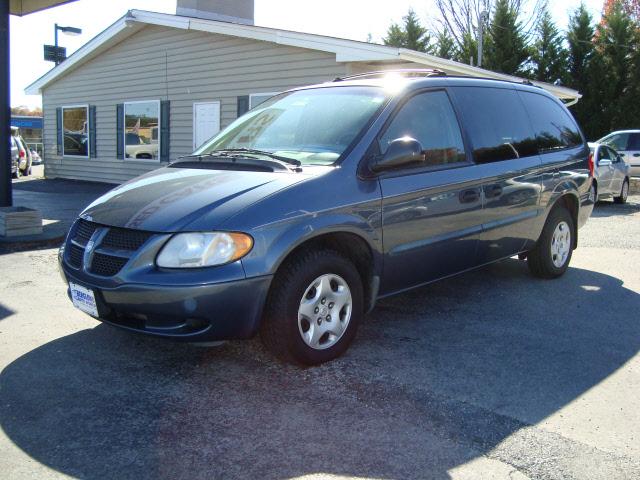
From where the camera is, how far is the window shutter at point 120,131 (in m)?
16.6

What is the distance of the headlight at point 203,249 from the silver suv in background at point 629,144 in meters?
18.1

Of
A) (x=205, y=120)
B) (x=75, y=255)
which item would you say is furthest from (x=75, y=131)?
(x=75, y=255)

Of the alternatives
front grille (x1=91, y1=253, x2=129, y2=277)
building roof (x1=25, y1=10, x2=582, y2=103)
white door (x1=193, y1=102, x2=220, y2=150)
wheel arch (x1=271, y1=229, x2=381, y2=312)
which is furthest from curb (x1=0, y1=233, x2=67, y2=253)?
white door (x1=193, y1=102, x2=220, y2=150)

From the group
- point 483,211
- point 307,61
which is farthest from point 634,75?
point 483,211

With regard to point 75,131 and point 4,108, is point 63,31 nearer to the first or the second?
point 75,131

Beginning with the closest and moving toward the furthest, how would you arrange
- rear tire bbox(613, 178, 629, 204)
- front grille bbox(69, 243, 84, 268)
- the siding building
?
front grille bbox(69, 243, 84, 268) < the siding building < rear tire bbox(613, 178, 629, 204)

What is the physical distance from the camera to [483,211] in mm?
4809

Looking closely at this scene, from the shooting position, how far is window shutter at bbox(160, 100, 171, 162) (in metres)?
15.3

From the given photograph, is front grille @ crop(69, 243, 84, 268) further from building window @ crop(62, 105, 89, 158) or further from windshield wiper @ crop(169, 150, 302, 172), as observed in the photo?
building window @ crop(62, 105, 89, 158)

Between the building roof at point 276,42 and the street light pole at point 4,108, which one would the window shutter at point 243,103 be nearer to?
the building roof at point 276,42

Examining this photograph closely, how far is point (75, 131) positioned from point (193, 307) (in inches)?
675

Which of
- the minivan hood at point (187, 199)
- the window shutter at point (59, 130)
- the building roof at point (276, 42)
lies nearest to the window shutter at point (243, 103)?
the building roof at point (276, 42)

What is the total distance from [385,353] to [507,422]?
108 cm

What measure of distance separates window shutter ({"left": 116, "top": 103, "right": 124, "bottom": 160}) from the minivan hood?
43.5 ft
